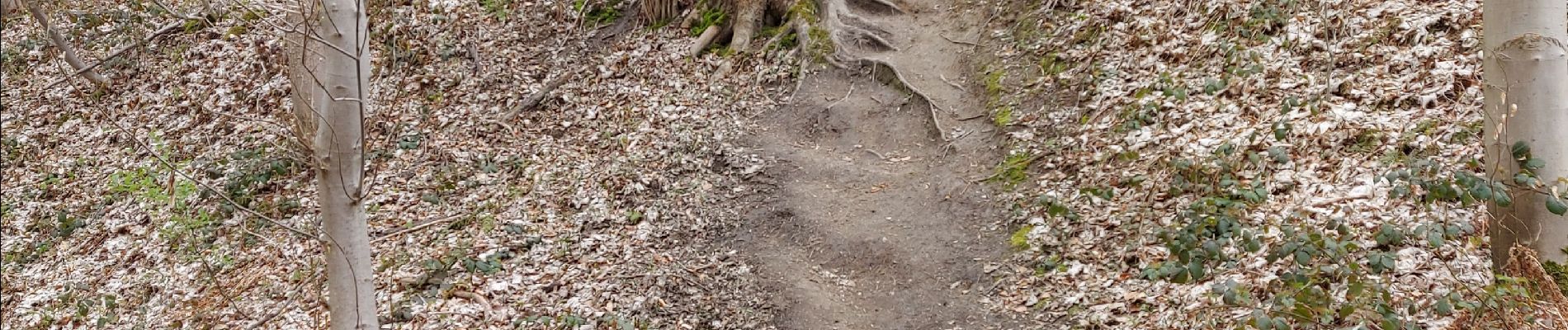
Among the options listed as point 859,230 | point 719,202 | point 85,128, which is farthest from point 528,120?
point 85,128

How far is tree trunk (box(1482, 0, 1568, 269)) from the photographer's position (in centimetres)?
338

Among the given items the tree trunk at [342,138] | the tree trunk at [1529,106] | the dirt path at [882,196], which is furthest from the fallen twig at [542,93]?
the tree trunk at [1529,106]

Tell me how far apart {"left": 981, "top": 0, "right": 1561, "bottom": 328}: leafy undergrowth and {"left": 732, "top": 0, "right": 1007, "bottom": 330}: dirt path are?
34cm

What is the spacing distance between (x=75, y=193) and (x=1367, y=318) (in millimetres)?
11649

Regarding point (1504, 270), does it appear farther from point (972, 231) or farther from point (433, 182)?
point (433, 182)

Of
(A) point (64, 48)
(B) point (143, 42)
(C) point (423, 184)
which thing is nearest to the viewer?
(C) point (423, 184)

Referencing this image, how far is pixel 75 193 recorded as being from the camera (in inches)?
383

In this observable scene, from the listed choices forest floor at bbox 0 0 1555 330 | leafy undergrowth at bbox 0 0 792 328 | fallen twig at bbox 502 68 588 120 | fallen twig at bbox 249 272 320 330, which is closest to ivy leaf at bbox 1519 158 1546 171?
forest floor at bbox 0 0 1555 330

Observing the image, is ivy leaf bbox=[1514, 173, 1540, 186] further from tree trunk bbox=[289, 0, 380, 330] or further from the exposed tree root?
the exposed tree root

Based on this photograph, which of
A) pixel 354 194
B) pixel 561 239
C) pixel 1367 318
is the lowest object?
pixel 1367 318

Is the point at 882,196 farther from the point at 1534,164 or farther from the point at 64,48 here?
the point at 64,48

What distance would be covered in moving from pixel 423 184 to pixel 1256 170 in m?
6.61

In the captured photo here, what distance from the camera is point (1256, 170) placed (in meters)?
5.41

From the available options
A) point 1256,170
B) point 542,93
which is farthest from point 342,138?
point 542,93
